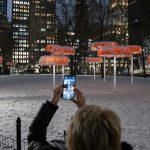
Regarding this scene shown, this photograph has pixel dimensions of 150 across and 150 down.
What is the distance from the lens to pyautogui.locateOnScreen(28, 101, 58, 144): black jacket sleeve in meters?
3.47

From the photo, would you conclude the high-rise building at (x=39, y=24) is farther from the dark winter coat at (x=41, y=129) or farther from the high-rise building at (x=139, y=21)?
the dark winter coat at (x=41, y=129)

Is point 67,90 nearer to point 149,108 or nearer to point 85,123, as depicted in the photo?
point 85,123

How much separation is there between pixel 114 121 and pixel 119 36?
8747 centimetres

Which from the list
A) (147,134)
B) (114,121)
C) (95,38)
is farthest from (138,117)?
(95,38)

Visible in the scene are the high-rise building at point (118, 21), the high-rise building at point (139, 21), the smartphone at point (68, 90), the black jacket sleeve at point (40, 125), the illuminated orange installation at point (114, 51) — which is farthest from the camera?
the high-rise building at point (118, 21)

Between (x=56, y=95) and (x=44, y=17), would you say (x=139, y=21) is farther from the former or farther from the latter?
(x=56, y=95)

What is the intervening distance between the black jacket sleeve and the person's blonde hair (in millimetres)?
651

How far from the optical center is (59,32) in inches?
3324

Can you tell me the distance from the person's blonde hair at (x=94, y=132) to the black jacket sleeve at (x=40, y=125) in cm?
65

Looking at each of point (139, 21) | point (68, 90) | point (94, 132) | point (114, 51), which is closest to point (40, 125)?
point (94, 132)

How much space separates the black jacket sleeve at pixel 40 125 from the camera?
3469 mm

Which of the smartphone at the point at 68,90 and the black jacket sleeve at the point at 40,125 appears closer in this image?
the black jacket sleeve at the point at 40,125

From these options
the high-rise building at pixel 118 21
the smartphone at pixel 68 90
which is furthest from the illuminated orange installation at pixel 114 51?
the high-rise building at pixel 118 21

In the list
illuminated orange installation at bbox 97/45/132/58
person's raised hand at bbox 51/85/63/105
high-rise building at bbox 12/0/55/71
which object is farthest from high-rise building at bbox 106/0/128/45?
person's raised hand at bbox 51/85/63/105
